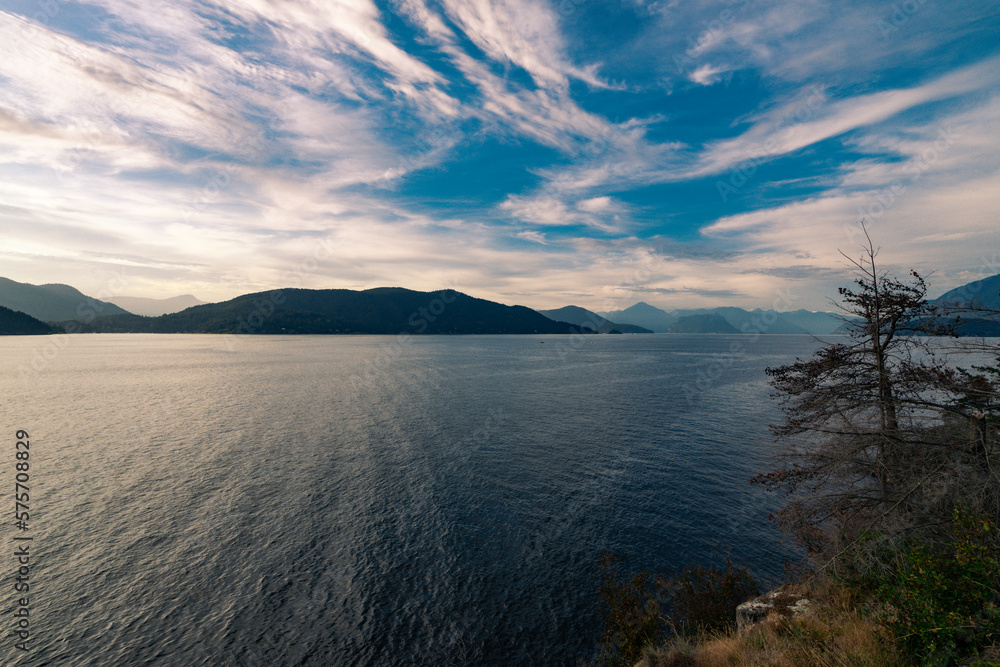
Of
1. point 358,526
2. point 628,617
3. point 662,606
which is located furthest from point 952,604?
point 358,526

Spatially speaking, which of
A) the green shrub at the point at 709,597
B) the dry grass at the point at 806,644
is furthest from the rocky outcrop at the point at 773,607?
the green shrub at the point at 709,597

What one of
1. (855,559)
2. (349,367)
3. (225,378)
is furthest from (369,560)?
(349,367)

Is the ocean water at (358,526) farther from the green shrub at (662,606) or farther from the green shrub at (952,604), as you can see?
the green shrub at (952,604)

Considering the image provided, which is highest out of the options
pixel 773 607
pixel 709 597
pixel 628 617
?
pixel 773 607

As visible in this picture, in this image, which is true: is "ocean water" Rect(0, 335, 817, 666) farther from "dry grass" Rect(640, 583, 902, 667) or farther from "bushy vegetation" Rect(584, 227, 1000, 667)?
"dry grass" Rect(640, 583, 902, 667)

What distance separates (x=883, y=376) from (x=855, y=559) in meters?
6.78

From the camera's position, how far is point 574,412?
58531 mm

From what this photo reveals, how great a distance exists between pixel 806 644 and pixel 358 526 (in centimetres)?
2373

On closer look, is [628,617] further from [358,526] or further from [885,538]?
[358,526]

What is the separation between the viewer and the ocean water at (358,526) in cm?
1716

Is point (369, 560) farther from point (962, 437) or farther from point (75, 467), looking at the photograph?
point (75, 467)

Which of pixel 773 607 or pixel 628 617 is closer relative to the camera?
pixel 773 607

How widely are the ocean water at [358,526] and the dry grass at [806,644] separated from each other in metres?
4.91

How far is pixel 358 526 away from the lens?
25.8 metres
